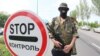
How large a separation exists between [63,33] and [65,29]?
0.07 meters

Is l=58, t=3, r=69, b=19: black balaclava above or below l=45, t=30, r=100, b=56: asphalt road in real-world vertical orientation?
above

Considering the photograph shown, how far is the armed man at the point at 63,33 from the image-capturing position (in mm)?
5598

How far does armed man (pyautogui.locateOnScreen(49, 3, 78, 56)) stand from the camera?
18.4ft

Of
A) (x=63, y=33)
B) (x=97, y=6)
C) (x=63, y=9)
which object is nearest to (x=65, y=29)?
(x=63, y=33)

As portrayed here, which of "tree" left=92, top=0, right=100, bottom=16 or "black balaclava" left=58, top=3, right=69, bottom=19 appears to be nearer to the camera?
"black balaclava" left=58, top=3, right=69, bottom=19

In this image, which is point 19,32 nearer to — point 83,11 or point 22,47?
point 22,47

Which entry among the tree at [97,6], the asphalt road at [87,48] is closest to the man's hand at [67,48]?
the asphalt road at [87,48]

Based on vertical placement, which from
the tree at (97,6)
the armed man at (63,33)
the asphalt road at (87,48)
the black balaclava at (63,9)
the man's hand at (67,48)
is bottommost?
the asphalt road at (87,48)

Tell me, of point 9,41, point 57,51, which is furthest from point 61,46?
point 9,41

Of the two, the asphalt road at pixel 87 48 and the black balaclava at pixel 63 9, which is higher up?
the black balaclava at pixel 63 9

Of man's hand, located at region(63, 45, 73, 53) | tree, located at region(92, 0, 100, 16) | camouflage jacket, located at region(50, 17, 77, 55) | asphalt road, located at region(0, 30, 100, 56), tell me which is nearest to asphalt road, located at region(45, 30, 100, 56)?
asphalt road, located at region(0, 30, 100, 56)

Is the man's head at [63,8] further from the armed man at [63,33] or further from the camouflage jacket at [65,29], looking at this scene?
the camouflage jacket at [65,29]

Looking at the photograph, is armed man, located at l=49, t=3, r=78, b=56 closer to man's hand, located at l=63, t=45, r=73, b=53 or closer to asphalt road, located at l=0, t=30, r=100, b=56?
man's hand, located at l=63, t=45, r=73, b=53

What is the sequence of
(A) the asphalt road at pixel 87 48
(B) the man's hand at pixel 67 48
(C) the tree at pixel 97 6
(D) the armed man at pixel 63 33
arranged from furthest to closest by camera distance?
1. (C) the tree at pixel 97 6
2. (A) the asphalt road at pixel 87 48
3. (D) the armed man at pixel 63 33
4. (B) the man's hand at pixel 67 48
